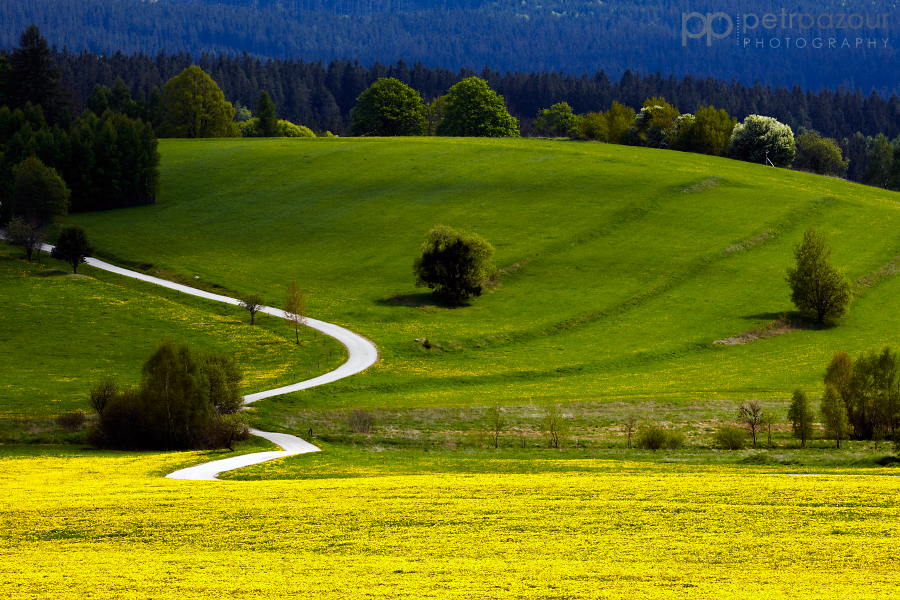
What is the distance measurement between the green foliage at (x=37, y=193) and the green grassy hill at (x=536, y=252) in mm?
6089

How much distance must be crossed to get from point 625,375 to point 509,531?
1694 inches

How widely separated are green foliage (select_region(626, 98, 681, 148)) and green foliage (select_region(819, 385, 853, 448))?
112 m

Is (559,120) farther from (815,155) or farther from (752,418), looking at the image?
(752,418)

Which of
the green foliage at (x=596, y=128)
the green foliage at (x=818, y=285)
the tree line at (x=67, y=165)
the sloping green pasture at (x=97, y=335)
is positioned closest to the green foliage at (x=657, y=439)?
the sloping green pasture at (x=97, y=335)

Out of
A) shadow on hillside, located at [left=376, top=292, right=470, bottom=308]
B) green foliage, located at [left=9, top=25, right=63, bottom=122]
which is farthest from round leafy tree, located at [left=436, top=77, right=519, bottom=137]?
shadow on hillside, located at [left=376, top=292, right=470, bottom=308]

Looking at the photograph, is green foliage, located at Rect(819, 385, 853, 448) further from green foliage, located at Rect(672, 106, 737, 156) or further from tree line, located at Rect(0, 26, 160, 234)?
green foliage, located at Rect(672, 106, 737, 156)

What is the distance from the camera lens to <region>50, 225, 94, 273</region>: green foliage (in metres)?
91.9

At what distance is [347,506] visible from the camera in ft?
99.7

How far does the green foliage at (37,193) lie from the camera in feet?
347

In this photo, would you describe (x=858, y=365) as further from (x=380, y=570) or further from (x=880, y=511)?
(x=380, y=570)

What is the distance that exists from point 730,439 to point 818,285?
3948cm

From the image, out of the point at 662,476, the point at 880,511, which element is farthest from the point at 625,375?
the point at 880,511

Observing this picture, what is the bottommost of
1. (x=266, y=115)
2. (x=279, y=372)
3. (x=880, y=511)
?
(x=279, y=372)

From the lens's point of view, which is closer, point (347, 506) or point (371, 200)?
point (347, 506)
